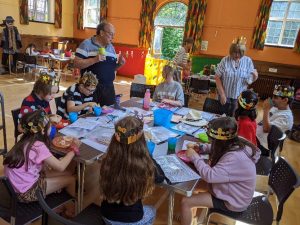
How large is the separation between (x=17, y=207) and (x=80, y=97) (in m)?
1.31

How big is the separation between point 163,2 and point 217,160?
7.75m

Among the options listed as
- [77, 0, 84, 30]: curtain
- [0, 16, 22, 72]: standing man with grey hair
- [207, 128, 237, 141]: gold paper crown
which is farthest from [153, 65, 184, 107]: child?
[77, 0, 84, 30]: curtain

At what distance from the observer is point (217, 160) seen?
1.56m

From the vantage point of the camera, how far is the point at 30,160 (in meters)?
1.49

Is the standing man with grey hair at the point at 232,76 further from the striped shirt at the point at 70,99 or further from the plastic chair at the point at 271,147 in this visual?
the striped shirt at the point at 70,99

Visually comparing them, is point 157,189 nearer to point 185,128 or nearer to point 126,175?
point 185,128

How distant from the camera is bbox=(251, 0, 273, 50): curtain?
6.98 meters

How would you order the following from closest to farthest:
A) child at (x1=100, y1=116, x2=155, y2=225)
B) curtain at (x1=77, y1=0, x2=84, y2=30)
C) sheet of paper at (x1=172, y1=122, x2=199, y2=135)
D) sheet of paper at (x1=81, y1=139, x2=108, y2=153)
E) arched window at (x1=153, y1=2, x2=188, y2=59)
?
child at (x1=100, y1=116, x2=155, y2=225) → sheet of paper at (x1=81, y1=139, x2=108, y2=153) → sheet of paper at (x1=172, y1=122, x2=199, y2=135) → arched window at (x1=153, y1=2, x2=188, y2=59) → curtain at (x1=77, y1=0, x2=84, y2=30)

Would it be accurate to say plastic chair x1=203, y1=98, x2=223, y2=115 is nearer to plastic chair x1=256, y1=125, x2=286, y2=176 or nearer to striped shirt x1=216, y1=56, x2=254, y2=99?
striped shirt x1=216, y1=56, x2=254, y2=99

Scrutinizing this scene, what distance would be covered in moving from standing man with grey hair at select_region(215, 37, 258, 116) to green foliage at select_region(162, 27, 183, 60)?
5.96 m

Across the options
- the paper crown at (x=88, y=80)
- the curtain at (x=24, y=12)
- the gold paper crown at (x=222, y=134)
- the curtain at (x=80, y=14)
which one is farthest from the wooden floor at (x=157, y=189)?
the curtain at (x=80, y=14)

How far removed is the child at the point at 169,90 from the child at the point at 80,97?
97cm

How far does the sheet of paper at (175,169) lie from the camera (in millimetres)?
1464

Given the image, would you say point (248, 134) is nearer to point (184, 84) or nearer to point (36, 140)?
Result: point (36, 140)
